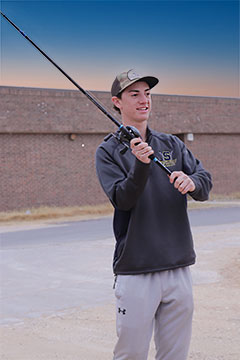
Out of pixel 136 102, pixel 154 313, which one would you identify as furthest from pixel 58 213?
pixel 154 313

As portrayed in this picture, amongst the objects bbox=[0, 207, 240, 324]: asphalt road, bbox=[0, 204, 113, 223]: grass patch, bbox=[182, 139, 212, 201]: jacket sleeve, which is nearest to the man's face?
bbox=[182, 139, 212, 201]: jacket sleeve

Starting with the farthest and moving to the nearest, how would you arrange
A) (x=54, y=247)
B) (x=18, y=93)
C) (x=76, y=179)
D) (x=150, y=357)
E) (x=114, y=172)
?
(x=76, y=179)
(x=18, y=93)
(x=54, y=247)
(x=150, y=357)
(x=114, y=172)

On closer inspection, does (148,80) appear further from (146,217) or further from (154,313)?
(154,313)

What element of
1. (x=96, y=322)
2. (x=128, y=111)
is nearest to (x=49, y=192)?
(x=96, y=322)

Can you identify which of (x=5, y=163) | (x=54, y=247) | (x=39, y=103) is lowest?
(x=54, y=247)

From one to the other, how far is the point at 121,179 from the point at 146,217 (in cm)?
24

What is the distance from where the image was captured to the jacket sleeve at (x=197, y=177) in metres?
3.15

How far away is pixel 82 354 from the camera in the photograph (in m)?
5.30

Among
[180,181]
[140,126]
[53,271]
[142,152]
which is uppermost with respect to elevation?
[140,126]

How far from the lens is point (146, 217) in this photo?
302 centimetres

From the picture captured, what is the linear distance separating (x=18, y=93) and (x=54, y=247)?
515 inches

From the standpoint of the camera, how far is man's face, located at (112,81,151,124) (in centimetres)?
320

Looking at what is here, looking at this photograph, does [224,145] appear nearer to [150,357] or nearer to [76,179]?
[76,179]

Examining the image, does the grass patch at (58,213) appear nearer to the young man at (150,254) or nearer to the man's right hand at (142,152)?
the young man at (150,254)
